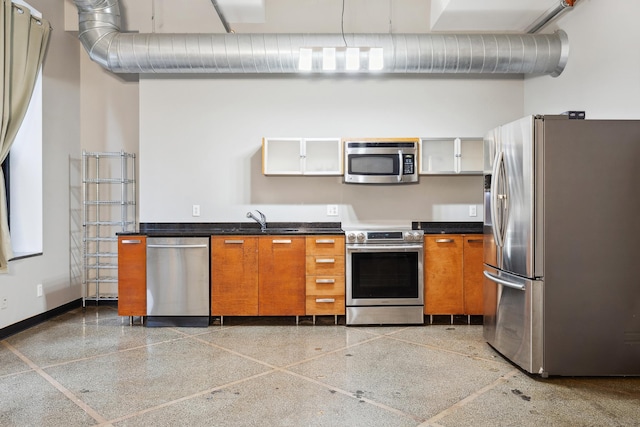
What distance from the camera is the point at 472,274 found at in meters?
4.30

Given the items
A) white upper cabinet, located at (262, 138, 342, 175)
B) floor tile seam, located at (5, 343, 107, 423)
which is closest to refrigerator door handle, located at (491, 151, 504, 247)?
white upper cabinet, located at (262, 138, 342, 175)

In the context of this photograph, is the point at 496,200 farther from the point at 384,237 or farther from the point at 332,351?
the point at 332,351

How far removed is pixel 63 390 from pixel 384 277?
2822 millimetres

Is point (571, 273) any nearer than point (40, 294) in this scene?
Yes

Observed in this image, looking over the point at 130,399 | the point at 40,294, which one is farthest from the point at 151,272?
the point at 130,399

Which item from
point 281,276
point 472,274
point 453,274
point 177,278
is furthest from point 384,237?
point 177,278

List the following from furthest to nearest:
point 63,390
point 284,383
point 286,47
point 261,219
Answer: point 261,219 → point 286,47 → point 284,383 → point 63,390

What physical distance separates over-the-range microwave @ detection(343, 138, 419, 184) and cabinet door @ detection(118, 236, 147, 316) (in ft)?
7.47

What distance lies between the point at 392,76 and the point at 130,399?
4063 millimetres

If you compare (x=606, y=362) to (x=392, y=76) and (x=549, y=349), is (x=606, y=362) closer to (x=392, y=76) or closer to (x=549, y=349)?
(x=549, y=349)

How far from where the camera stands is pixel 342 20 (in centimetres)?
484

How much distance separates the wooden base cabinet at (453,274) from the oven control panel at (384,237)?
157 millimetres

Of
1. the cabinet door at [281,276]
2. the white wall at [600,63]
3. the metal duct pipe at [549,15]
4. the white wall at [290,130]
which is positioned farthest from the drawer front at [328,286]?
the metal duct pipe at [549,15]

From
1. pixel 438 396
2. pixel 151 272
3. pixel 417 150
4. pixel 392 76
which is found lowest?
pixel 438 396
